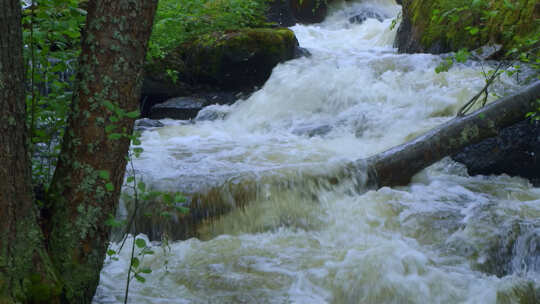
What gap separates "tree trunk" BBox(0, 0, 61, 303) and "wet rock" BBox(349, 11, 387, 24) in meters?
16.6

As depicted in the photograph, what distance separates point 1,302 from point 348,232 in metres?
2.66

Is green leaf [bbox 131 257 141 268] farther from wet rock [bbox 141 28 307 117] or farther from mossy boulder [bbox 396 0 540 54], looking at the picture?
wet rock [bbox 141 28 307 117]

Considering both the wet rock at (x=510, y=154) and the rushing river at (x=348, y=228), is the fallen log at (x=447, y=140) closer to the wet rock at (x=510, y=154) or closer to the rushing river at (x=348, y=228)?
the rushing river at (x=348, y=228)

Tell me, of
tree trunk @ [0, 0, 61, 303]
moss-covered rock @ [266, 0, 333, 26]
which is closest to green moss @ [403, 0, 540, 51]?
tree trunk @ [0, 0, 61, 303]

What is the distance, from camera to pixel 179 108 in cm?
901

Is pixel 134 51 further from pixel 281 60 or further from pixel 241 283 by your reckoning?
pixel 281 60

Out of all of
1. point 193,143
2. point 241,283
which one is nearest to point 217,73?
point 193,143

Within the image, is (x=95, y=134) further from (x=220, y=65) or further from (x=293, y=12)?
(x=293, y=12)

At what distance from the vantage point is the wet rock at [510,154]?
5.34 meters

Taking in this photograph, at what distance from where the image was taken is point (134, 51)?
7.03 feet

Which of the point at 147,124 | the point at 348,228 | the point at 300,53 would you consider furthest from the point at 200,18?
the point at 348,228

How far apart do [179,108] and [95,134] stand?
23.0 ft

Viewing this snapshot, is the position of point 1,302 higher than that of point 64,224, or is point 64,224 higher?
point 64,224

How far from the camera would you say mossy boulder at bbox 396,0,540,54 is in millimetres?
6648
